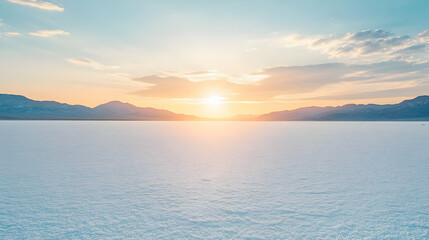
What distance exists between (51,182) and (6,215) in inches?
110

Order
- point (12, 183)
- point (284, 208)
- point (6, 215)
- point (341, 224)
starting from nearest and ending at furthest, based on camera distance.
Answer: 1. point (341, 224)
2. point (6, 215)
3. point (284, 208)
4. point (12, 183)

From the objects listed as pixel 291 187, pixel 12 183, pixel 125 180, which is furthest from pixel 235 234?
pixel 12 183

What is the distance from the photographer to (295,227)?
4.54m

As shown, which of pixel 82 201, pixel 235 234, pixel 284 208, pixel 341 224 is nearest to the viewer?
pixel 235 234

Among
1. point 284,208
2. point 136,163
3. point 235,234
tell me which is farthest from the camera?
point 136,163

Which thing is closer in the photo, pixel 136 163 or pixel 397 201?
pixel 397 201

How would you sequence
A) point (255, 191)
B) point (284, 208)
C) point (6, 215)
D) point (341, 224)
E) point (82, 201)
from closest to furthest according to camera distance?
point (341, 224) → point (6, 215) → point (284, 208) → point (82, 201) → point (255, 191)

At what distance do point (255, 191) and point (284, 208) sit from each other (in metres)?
1.36

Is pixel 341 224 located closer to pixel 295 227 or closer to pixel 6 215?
pixel 295 227

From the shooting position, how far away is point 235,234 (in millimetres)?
4277

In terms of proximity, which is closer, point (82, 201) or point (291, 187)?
point (82, 201)

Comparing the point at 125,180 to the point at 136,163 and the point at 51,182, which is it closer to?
the point at 51,182

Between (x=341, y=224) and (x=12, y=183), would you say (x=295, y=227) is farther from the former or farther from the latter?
(x=12, y=183)

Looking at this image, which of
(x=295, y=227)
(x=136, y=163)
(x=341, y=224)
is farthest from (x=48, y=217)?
(x=136, y=163)
